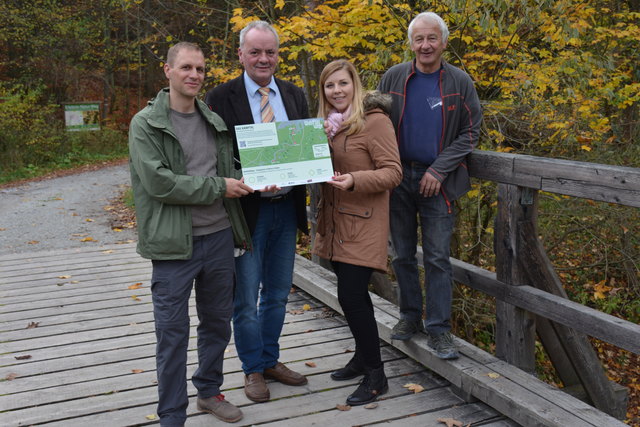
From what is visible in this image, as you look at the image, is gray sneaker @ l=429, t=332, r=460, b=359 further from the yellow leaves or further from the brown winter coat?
the yellow leaves

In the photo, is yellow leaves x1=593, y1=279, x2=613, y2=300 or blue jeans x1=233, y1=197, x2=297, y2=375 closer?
blue jeans x1=233, y1=197, x2=297, y2=375

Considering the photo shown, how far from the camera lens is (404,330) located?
4125mm

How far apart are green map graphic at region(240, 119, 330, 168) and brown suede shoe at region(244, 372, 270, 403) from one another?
131 cm

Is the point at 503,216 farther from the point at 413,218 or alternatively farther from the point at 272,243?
the point at 272,243

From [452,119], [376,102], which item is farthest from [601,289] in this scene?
[376,102]

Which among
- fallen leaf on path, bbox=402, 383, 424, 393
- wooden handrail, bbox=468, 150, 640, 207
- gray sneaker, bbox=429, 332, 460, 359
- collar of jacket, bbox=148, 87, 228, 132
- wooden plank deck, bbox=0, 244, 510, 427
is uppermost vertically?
collar of jacket, bbox=148, 87, 228, 132

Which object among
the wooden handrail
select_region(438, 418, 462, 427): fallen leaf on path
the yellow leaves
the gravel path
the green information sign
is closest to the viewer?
the wooden handrail

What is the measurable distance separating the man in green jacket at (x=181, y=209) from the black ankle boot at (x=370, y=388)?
886 millimetres

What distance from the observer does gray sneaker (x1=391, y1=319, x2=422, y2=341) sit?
4.12m

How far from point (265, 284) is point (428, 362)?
44.3 inches

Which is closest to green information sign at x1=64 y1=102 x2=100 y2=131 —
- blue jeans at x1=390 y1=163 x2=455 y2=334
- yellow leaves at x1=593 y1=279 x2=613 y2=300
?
yellow leaves at x1=593 y1=279 x2=613 y2=300

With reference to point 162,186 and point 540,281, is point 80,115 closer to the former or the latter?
point 162,186

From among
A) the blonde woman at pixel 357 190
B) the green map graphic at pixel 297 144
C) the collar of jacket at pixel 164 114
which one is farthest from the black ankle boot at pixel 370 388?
the collar of jacket at pixel 164 114

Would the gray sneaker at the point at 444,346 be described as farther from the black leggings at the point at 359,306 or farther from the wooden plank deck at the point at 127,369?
the black leggings at the point at 359,306
